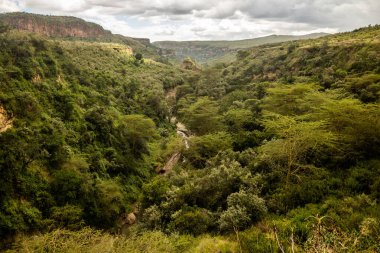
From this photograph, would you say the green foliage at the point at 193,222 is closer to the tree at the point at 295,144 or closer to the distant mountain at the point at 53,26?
the tree at the point at 295,144

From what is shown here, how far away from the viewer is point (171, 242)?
15.1 meters

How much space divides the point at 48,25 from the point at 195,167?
13802 cm

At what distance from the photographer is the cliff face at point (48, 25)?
140800mm

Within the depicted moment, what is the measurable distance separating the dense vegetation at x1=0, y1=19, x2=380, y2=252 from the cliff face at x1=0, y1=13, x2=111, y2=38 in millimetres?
110694

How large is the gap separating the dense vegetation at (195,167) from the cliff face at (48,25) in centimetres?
11069

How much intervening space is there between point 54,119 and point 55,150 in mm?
4215

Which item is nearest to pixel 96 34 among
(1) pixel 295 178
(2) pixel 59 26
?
(2) pixel 59 26

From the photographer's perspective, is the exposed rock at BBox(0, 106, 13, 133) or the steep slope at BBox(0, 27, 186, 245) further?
the exposed rock at BBox(0, 106, 13, 133)

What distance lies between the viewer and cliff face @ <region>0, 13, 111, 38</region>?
141 meters

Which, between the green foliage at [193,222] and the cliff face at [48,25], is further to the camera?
the cliff face at [48,25]

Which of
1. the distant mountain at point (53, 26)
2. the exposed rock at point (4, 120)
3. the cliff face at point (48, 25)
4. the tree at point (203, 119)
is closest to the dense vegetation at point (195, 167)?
the tree at point (203, 119)

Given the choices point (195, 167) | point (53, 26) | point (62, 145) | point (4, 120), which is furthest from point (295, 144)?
point (53, 26)

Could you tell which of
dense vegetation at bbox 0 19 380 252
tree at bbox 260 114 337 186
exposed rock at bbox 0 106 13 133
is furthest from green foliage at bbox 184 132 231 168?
exposed rock at bbox 0 106 13 133

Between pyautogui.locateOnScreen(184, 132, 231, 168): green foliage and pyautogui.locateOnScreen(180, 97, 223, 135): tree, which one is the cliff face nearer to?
pyautogui.locateOnScreen(180, 97, 223, 135): tree
